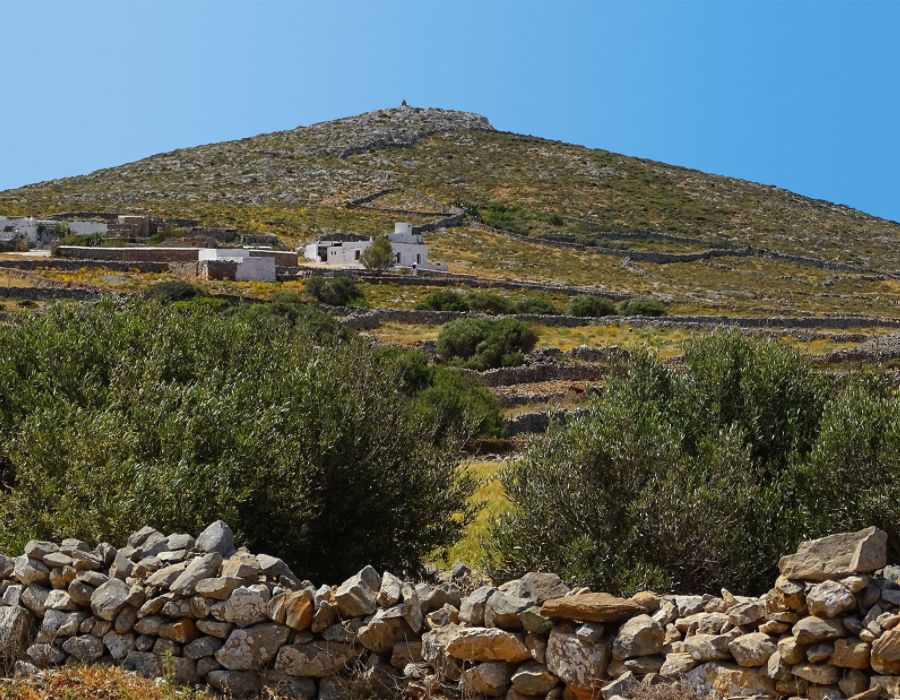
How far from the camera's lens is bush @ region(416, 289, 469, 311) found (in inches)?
2061

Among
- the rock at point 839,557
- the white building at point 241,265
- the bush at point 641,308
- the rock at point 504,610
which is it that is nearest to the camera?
the rock at point 839,557

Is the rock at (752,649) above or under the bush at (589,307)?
under

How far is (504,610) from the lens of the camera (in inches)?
262

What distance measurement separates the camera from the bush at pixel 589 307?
54.2 m

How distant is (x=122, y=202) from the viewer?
315 ft

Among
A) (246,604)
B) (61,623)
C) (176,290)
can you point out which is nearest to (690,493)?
(246,604)

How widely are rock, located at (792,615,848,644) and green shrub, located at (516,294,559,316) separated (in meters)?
46.7

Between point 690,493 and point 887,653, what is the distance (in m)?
3.66

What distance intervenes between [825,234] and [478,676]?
112024 mm

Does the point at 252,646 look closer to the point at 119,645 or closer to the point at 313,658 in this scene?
the point at 313,658

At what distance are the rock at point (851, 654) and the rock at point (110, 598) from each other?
200 inches

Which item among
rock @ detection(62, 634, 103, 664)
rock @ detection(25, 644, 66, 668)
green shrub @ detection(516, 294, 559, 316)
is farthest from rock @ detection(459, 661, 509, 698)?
green shrub @ detection(516, 294, 559, 316)

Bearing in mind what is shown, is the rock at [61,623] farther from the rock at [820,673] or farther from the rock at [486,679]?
the rock at [820,673]

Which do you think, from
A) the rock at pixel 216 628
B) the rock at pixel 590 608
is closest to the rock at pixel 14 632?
the rock at pixel 216 628
